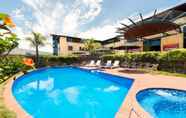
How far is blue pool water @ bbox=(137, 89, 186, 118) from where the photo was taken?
710 centimetres

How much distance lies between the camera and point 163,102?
28.1 ft

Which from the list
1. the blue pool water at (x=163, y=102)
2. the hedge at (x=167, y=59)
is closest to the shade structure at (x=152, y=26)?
the hedge at (x=167, y=59)

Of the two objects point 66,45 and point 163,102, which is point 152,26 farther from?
point 66,45

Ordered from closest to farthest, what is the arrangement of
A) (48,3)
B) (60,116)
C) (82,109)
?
(60,116) → (82,109) → (48,3)

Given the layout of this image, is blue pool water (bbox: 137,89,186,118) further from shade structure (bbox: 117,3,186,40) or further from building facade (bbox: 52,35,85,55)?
building facade (bbox: 52,35,85,55)

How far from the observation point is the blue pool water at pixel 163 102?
7.10 meters

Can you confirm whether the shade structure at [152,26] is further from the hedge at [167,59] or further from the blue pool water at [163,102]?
the blue pool water at [163,102]

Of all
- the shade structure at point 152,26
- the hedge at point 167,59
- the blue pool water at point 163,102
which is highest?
the shade structure at point 152,26

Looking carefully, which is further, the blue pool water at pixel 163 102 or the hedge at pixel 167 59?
the hedge at pixel 167 59

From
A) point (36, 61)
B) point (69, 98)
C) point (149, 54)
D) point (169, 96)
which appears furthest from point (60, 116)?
point (36, 61)

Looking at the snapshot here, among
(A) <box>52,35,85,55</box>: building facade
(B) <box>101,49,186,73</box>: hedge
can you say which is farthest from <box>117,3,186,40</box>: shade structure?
(A) <box>52,35,85,55</box>: building facade

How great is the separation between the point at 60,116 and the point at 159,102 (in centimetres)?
391

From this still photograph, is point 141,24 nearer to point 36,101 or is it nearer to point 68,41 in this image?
point 36,101

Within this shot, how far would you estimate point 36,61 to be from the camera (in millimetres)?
31891
